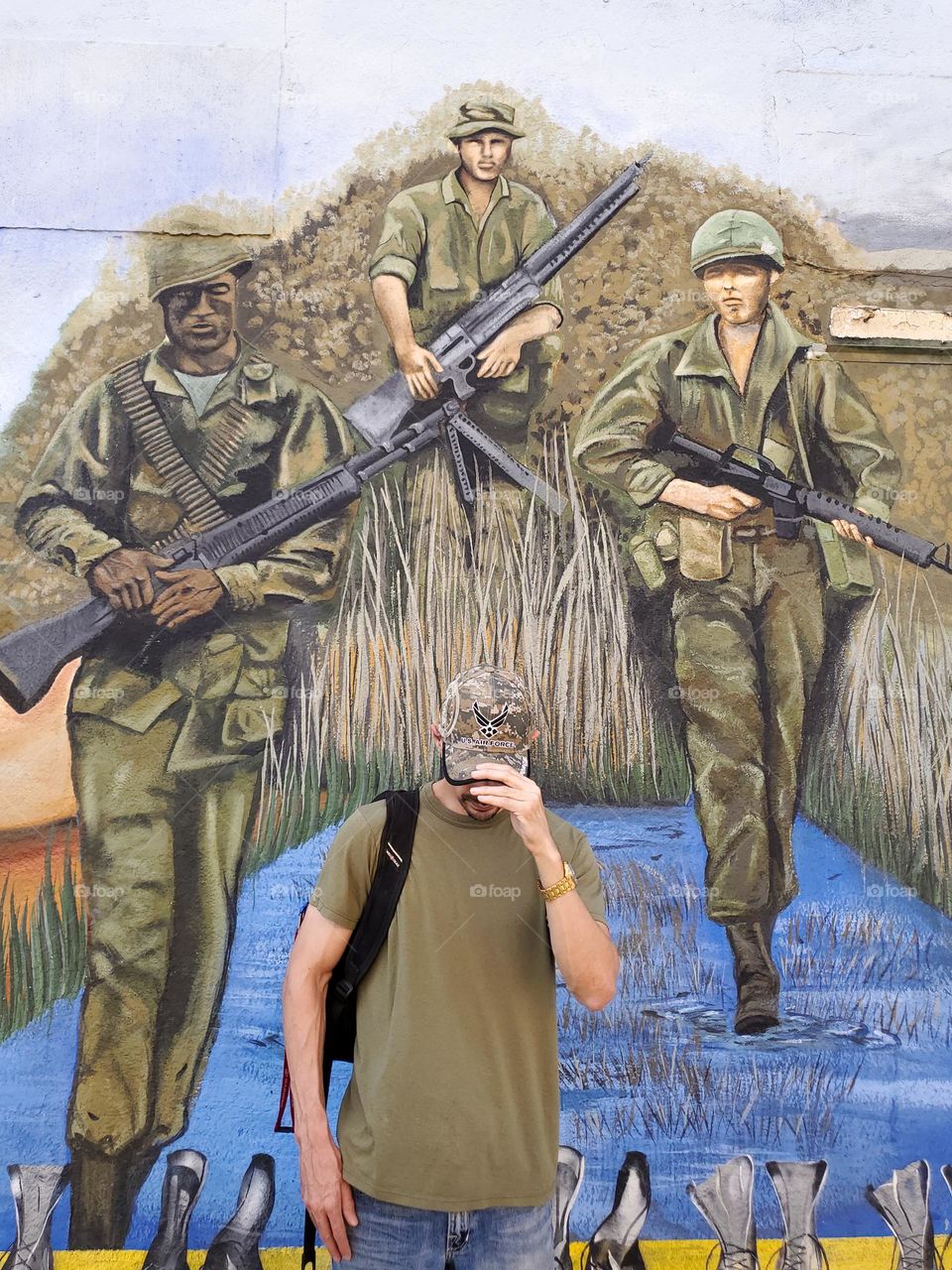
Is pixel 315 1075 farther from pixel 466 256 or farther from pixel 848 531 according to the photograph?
pixel 466 256

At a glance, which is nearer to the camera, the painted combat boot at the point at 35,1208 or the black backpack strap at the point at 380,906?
the black backpack strap at the point at 380,906

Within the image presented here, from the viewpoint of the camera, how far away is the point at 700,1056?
396 centimetres

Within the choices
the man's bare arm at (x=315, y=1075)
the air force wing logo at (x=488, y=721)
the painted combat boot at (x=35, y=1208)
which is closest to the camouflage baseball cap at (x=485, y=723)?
the air force wing logo at (x=488, y=721)

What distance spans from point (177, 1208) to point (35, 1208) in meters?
0.50

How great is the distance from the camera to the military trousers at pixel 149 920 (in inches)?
151

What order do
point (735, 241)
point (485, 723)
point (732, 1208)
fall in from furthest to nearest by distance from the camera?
point (735, 241) < point (732, 1208) < point (485, 723)

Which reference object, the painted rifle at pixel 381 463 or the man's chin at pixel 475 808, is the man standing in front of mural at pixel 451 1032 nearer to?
the man's chin at pixel 475 808

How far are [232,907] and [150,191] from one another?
2742 mm

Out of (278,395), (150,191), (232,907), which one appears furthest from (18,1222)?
(150,191)

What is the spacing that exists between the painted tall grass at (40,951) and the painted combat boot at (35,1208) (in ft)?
1.58

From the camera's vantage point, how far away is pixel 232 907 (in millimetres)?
3955

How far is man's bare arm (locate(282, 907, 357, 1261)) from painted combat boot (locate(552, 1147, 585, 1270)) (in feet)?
5.31

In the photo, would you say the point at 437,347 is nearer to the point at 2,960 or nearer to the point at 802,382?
the point at 802,382

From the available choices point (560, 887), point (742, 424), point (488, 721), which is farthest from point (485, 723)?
point (742, 424)
